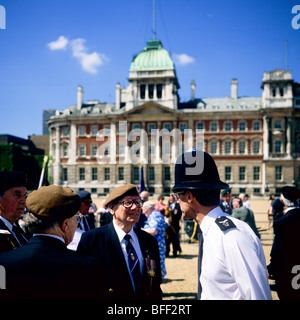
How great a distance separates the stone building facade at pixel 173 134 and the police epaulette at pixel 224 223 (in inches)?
1551

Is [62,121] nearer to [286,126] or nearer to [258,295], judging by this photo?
[286,126]

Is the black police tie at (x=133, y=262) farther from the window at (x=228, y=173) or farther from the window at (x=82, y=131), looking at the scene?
the window at (x=82, y=131)

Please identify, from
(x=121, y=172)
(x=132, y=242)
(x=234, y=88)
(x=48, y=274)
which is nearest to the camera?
(x=48, y=274)

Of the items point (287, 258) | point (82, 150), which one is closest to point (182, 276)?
point (287, 258)

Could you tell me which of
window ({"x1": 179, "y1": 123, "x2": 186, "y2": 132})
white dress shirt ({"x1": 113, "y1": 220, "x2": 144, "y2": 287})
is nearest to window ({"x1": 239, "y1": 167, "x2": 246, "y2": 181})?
window ({"x1": 179, "y1": 123, "x2": 186, "y2": 132})

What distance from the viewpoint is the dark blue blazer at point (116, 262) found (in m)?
3.05

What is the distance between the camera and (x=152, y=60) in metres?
44.4

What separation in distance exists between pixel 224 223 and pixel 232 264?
0.96 ft

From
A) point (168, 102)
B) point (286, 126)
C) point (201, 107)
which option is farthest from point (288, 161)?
point (168, 102)

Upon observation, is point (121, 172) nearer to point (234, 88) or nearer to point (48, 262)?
point (234, 88)

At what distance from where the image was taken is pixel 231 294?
2.06m

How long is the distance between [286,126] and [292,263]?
40880mm

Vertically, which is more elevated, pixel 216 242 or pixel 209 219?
pixel 209 219

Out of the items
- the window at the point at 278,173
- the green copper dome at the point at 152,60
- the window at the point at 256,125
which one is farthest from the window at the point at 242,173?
the green copper dome at the point at 152,60
